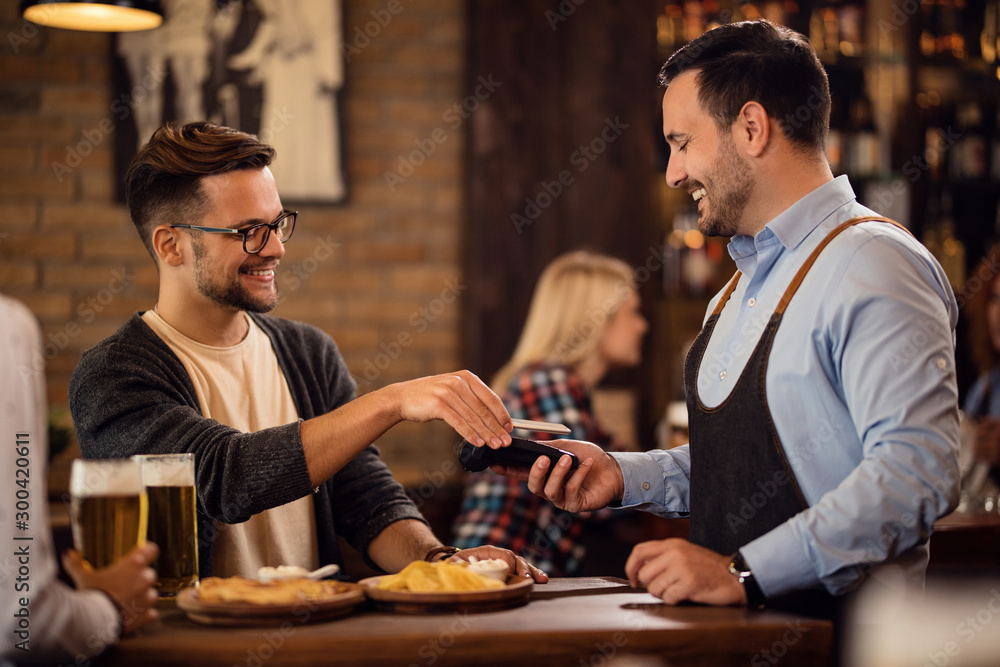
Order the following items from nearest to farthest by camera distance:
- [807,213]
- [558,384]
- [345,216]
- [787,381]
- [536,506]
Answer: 1. [787,381]
2. [807,213]
3. [536,506]
4. [558,384]
5. [345,216]

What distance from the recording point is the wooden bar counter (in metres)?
1.12

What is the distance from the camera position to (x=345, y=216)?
4055 millimetres

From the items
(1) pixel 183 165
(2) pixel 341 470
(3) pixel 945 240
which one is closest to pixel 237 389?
(2) pixel 341 470

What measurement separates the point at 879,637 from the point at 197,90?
3328 mm

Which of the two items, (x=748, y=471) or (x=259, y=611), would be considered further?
(x=748, y=471)

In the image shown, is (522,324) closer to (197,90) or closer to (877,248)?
(197,90)

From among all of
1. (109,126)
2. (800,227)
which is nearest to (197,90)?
(109,126)

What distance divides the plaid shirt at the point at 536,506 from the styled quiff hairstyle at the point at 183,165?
4.56ft

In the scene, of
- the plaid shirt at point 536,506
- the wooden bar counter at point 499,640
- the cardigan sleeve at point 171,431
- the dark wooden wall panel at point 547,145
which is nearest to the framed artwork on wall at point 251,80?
the dark wooden wall panel at point 547,145

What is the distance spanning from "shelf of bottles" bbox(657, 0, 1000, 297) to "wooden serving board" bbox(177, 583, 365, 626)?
11.2 feet

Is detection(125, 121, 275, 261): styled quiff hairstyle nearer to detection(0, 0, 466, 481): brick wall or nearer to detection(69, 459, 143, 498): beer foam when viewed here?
detection(69, 459, 143, 498): beer foam

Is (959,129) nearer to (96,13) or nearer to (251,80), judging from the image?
(251,80)

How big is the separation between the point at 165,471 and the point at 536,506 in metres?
1.71

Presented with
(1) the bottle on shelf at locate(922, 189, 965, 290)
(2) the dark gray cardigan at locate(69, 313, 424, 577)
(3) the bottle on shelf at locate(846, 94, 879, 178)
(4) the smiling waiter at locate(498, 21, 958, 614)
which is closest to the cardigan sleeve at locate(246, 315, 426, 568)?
(2) the dark gray cardigan at locate(69, 313, 424, 577)
